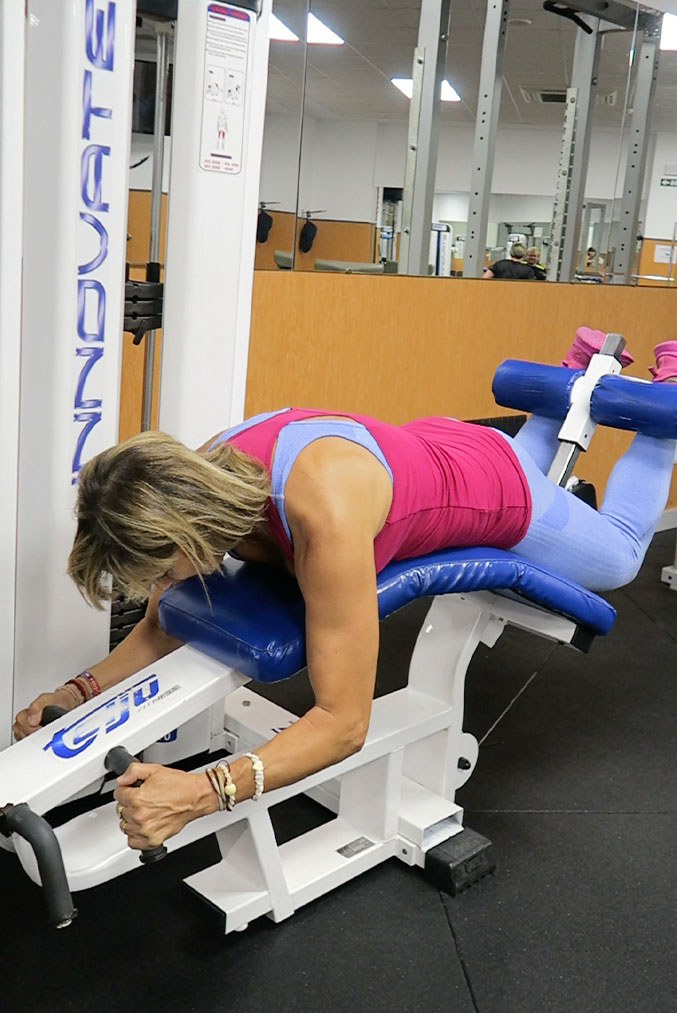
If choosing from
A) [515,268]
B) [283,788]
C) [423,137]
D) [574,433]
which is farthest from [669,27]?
[283,788]

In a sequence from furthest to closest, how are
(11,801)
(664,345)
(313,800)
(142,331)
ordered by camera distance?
(664,345), (313,800), (142,331), (11,801)

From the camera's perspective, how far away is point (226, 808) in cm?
129

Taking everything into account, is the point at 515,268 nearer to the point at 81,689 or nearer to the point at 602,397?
the point at 602,397

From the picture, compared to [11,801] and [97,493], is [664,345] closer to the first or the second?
[97,493]

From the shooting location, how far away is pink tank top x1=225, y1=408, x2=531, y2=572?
149cm

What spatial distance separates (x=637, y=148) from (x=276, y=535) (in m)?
3.87

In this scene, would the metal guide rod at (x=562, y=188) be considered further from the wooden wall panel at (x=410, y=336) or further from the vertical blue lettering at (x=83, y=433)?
the vertical blue lettering at (x=83, y=433)

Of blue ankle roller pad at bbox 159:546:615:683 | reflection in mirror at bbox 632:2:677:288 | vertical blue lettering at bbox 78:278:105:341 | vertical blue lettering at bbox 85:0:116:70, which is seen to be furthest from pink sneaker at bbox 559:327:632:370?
reflection in mirror at bbox 632:2:677:288

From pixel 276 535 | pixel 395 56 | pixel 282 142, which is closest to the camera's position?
pixel 276 535

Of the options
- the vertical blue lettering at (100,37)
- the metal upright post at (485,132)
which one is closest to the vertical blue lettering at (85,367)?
the vertical blue lettering at (100,37)

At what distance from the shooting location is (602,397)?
2.04 m

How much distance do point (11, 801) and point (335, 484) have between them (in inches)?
23.5

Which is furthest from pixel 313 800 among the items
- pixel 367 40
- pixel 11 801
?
pixel 367 40

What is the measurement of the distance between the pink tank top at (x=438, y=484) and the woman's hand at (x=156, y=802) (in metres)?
0.38
